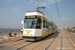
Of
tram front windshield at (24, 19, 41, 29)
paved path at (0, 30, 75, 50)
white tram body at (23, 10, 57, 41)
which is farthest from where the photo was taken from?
tram front windshield at (24, 19, 41, 29)

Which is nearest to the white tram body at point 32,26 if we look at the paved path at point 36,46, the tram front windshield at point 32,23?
the tram front windshield at point 32,23

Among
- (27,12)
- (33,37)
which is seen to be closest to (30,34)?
(33,37)

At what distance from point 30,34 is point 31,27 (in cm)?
89

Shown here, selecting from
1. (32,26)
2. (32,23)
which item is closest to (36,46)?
(32,26)

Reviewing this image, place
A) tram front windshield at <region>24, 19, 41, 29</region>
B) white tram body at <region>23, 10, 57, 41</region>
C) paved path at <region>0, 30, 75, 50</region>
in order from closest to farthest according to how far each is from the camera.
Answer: paved path at <region>0, 30, 75, 50</region> < white tram body at <region>23, 10, 57, 41</region> < tram front windshield at <region>24, 19, 41, 29</region>

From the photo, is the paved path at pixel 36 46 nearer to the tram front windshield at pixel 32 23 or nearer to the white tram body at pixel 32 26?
the white tram body at pixel 32 26

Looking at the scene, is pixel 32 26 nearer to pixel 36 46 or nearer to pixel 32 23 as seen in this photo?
pixel 32 23

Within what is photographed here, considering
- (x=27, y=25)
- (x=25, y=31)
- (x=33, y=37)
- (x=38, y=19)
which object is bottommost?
(x=33, y=37)

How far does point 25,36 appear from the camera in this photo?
10.8 m

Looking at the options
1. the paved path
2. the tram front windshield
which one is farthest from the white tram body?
the paved path

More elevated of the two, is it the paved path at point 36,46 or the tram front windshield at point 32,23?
the tram front windshield at point 32,23

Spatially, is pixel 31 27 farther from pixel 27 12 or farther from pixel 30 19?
pixel 27 12

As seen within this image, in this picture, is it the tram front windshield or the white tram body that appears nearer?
the white tram body

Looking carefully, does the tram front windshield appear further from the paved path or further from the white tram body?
the paved path
